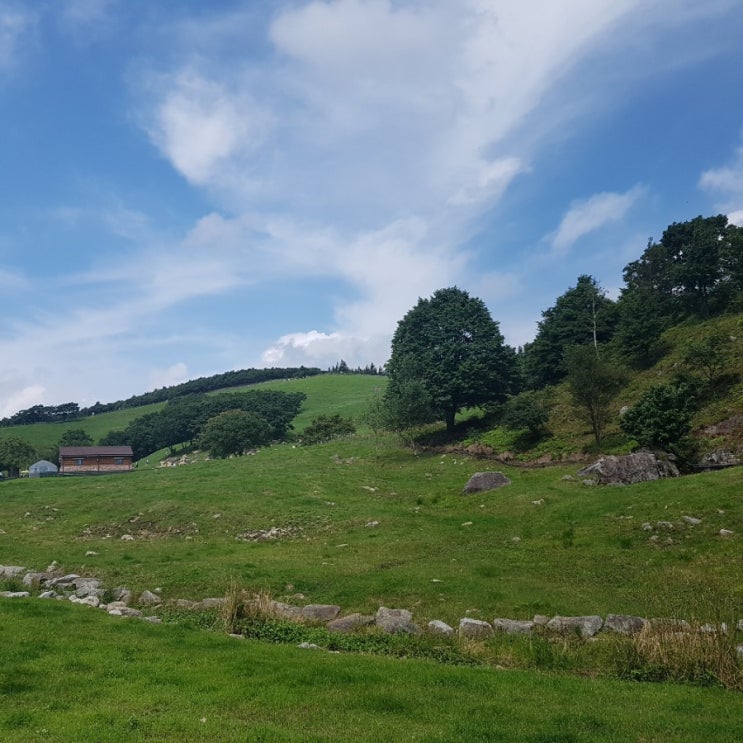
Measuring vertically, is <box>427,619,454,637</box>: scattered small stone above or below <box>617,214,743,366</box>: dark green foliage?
below

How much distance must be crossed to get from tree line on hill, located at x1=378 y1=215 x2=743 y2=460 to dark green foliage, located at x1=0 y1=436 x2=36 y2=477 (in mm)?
97820

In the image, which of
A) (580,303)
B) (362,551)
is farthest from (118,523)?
(580,303)

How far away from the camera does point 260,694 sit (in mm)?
9938

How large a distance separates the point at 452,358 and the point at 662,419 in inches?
1221

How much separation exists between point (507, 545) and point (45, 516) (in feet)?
95.1

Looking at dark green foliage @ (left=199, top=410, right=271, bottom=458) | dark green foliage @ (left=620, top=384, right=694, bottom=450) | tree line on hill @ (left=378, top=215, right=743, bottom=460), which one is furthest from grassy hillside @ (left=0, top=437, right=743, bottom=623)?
dark green foliage @ (left=199, top=410, right=271, bottom=458)

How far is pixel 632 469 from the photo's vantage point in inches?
1209

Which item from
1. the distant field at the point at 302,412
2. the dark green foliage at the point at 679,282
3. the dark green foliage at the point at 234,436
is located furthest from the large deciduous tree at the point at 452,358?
the distant field at the point at 302,412

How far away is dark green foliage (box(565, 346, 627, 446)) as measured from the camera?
42469mm

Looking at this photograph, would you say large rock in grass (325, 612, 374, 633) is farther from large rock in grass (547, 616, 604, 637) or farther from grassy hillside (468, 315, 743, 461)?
grassy hillside (468, 315, 743, 461)

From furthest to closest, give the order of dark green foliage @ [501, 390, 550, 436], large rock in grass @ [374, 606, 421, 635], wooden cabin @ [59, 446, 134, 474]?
wooden cabin @ [59, 446, 134, 474] < dark green foliage @ [501, 390, 550, 436] < large rock in grass @ [374, 606, 421, 635]

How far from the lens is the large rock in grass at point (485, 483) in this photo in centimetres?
3619

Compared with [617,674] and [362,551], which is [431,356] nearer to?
[362,551]

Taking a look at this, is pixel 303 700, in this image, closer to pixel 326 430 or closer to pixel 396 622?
pixel 396 622
